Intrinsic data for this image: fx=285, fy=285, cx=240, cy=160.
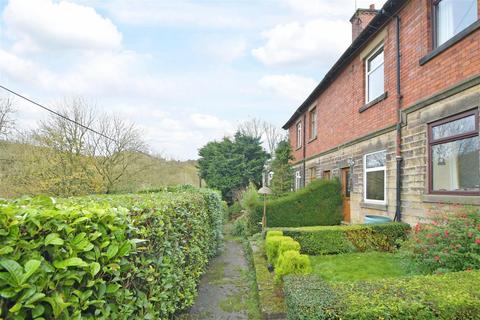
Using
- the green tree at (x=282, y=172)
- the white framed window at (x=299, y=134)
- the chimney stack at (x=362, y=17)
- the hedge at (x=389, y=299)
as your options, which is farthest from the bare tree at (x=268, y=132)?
the hedge at (x=389, y=299)

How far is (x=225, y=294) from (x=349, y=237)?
323cm

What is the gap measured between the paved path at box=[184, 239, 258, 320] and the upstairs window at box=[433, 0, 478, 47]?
5883 mm

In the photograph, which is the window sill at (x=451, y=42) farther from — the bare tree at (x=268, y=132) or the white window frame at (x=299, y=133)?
the bare tree at (x=268, y=132)

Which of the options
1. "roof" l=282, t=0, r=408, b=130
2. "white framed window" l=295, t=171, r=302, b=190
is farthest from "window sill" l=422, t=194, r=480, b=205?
"white framed window" l=295, t=171, r=302, b=190

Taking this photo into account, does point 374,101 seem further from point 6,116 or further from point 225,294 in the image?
point 6,116

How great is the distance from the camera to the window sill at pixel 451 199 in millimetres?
4496

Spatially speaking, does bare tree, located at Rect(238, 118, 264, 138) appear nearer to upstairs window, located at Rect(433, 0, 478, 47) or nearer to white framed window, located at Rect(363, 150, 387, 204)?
white framed window, located at Rect(363, 150, 387, 204)

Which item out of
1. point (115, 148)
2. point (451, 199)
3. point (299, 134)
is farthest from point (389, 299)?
point (115, 148)

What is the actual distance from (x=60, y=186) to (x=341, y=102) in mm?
13090

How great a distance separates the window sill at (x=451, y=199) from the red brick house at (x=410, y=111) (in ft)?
0.05

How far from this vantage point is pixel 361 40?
8.29m

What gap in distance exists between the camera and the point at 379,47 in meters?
7.87

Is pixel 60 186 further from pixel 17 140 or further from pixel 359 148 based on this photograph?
pixel 359 148

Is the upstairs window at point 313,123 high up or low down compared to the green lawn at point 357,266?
up
